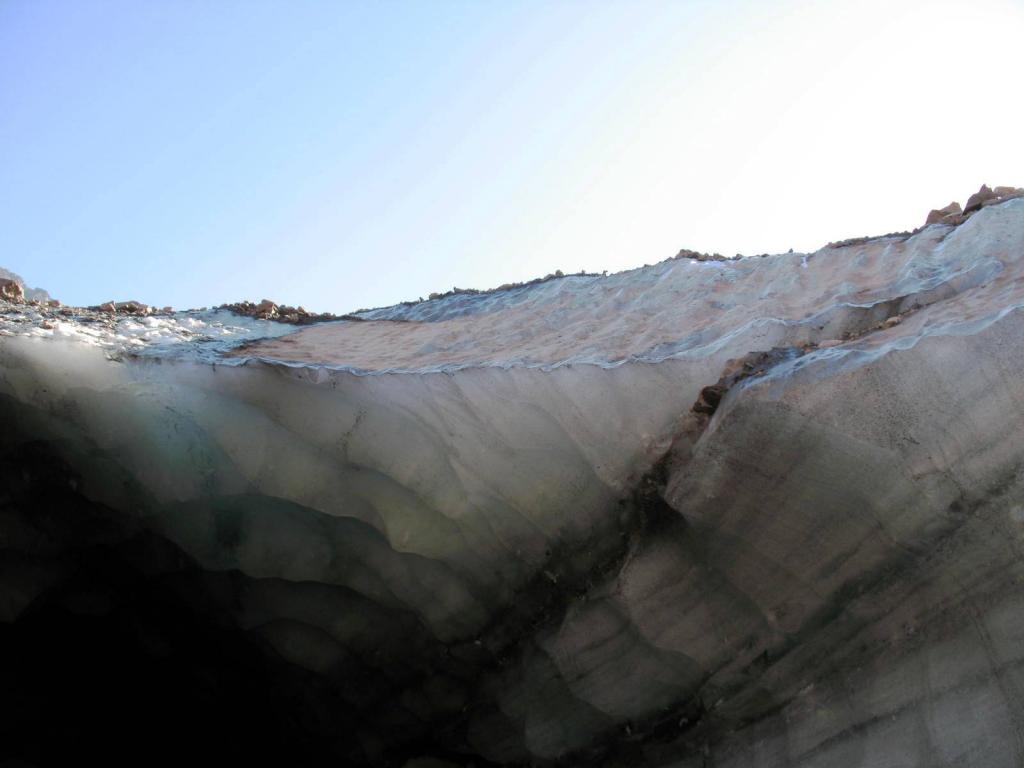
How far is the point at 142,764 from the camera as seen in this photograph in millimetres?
4602

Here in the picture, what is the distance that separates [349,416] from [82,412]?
112 centimetres

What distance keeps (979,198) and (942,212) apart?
39 cm

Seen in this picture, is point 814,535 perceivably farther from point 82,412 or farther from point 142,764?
point 142,764

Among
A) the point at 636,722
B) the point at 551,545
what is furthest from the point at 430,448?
the point at 636,722

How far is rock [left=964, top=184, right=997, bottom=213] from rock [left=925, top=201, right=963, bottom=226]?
0.19 m

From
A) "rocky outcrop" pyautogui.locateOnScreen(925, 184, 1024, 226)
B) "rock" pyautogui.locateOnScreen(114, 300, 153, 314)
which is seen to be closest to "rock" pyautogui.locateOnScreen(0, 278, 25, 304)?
"rock" pyautogui.locateOnScreen(114, 300, 153, 314)

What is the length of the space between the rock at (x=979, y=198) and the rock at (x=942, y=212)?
0.19 meters

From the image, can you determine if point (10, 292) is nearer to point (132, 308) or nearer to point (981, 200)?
point (132, 308)

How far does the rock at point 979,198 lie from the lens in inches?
154

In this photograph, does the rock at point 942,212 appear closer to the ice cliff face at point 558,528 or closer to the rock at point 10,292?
the ice cliff face at point 558,528

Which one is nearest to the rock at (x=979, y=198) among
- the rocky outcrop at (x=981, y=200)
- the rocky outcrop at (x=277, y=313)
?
the rocky outcrop at (x=981, y=200)

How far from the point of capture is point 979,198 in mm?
3971

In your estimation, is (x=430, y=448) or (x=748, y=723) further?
(x=430, y=448)

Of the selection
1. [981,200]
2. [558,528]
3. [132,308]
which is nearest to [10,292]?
[132,308]
